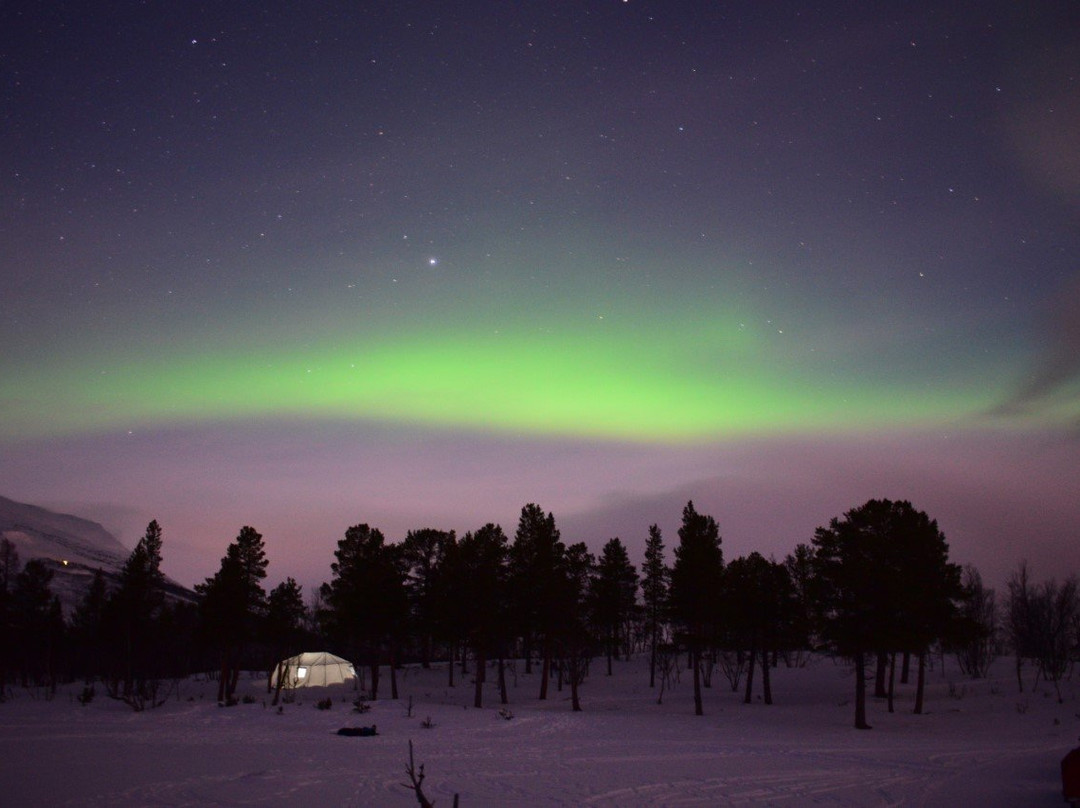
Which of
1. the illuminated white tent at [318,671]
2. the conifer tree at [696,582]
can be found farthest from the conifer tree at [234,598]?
the conifer tree at [696,582]

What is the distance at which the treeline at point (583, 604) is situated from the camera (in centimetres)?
3950

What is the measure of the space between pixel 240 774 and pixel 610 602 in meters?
48.7

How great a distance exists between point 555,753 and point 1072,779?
16727 millimetres

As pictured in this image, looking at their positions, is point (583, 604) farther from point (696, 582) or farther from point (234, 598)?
point (234, 598)

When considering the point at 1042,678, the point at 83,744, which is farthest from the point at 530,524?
the point at 1042,678

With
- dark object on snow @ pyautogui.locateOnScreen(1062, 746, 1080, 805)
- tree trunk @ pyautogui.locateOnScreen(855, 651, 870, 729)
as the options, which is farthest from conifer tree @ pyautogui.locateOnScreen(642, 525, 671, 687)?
dark object on snow @ pyautogui.locateOnScreen(1062, 746, 1080, 805)

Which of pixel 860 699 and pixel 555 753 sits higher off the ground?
pixel 860 699

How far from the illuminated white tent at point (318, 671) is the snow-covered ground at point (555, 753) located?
53.9 ft

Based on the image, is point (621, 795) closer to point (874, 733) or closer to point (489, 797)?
point (489, 797)

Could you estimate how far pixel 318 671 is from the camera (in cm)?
6906

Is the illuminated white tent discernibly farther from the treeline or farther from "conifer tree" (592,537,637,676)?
"conifer tree" (592,537,637,676)

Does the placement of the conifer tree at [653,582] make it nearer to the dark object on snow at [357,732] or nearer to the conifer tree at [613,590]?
the conifer tree at [613,590]

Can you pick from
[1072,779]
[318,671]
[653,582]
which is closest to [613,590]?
[653,582]

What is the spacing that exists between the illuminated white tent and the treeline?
528 cm
